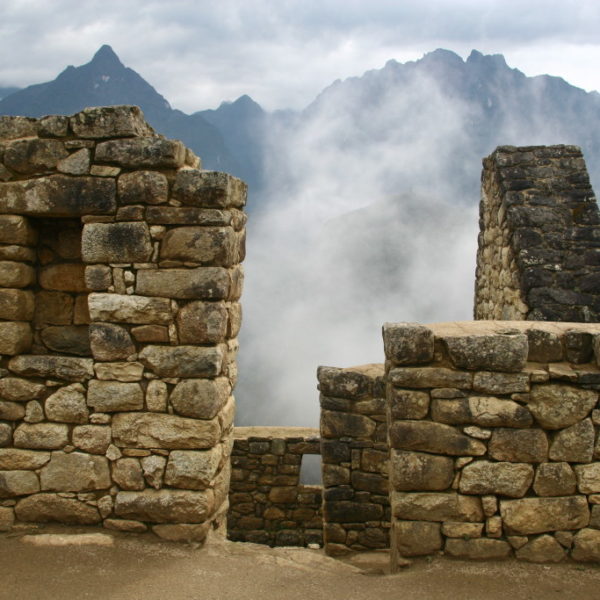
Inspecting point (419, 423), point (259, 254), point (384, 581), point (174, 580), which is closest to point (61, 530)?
point (174, 580)

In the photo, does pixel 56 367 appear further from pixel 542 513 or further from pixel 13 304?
pixel 542 513

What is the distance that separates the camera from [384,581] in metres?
3.98

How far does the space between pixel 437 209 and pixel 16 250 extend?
92.3 feet

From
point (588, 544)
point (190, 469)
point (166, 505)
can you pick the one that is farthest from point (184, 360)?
point (588, 544)

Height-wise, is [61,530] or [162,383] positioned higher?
[162,383]

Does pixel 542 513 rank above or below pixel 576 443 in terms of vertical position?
below

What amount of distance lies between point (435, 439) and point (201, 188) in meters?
2.53

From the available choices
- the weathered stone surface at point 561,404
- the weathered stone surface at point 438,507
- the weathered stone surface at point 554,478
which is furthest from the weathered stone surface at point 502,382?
the weathered stone surface at point 438,507

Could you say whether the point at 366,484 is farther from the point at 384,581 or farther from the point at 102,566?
the point at 102,566

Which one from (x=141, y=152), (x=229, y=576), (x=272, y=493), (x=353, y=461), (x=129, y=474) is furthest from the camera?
(x=272, y=493)

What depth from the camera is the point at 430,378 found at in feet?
13.4

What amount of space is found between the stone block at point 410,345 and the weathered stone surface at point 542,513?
116cm

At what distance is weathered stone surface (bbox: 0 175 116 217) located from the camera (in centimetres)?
452

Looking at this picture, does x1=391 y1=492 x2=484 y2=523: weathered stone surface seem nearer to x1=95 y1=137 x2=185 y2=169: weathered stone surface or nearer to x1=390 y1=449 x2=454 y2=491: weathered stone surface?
→ x1=390 y1=449 x2=454 y2=491: weathered stone surface
